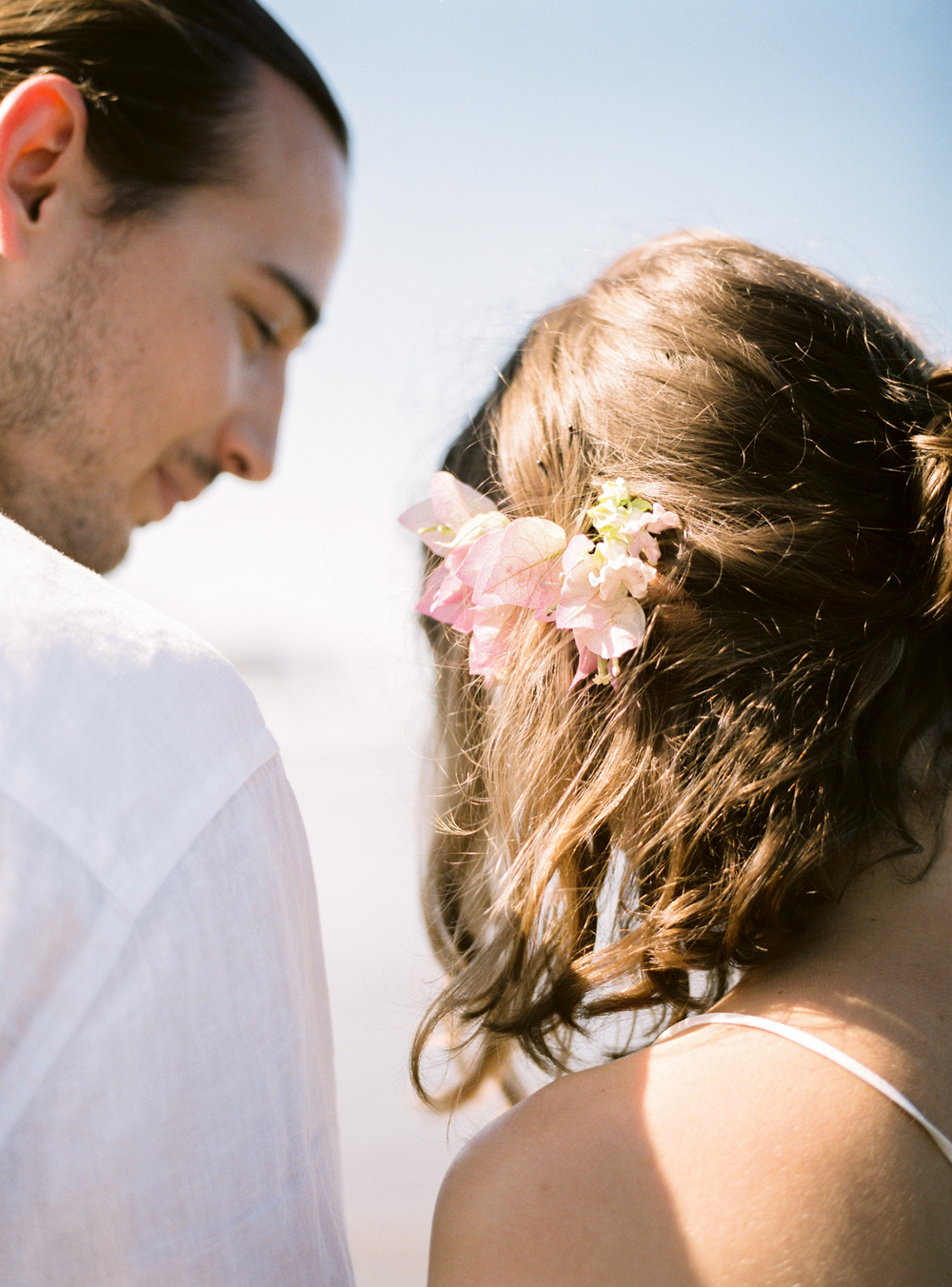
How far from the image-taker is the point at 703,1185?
90 centimetres

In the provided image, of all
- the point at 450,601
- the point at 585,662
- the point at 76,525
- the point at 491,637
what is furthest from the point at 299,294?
the point at 585,662

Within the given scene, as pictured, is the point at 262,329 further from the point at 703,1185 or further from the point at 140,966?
the point at 703,1185

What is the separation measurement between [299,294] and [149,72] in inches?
22.4

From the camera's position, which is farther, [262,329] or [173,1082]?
[262,329]

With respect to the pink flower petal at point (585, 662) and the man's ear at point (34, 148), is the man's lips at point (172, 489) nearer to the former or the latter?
the man's ear at point (34, 148)

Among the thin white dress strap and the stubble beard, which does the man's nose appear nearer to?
the stubble beard

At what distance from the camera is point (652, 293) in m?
1.45

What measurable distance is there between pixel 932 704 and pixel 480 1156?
0.81m

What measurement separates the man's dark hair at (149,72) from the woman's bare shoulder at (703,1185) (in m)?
2.07

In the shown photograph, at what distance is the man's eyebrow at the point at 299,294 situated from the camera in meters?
2.24

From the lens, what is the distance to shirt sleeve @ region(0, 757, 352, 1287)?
2.57 feet

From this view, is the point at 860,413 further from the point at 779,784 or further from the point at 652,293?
the point at 779,784

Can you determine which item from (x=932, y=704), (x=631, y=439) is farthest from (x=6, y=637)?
(x=932, y=704)

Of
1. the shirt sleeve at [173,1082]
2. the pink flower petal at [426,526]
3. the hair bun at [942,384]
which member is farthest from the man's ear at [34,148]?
the hair bun at [942,384]
